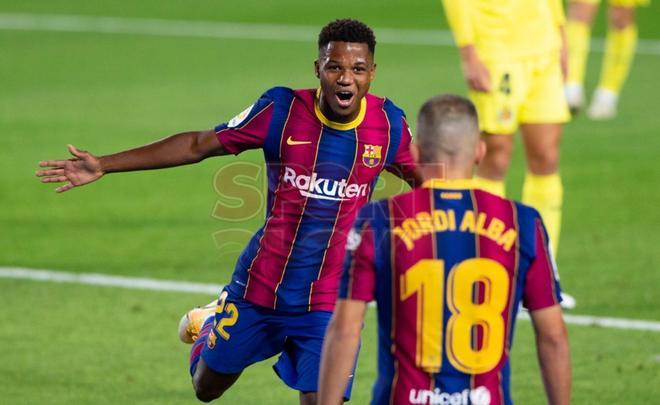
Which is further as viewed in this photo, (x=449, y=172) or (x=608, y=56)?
(x=608, y=56)

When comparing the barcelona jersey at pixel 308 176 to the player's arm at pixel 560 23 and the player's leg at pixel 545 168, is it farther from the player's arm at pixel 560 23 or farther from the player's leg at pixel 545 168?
the player's arm at pixel 560 23

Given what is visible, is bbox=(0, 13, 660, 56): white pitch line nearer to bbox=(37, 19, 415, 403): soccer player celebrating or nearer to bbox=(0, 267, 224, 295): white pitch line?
bbox=(0, 267, 224, 295): white pitch line

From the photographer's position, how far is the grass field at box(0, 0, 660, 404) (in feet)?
26.3

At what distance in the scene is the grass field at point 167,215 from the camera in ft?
26.3

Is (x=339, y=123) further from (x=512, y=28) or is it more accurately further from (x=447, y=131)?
(x=512, y=28)

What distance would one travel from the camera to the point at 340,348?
463 cm

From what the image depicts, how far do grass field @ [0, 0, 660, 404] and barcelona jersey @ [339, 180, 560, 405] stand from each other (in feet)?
9.68

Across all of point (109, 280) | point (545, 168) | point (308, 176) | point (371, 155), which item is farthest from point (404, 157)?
point (109, 280)

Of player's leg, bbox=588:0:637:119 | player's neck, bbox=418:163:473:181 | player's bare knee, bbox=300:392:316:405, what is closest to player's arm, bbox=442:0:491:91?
player's bare knee, bbox=300:392:316:405

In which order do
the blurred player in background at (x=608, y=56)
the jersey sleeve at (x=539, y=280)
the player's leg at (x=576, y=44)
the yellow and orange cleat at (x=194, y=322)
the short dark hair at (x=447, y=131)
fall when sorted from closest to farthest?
the short dark hair at (x=447, y=131)
the jersey sleeve at (x=539, y=280)
the yellow and orange cleat at (x=194, y=322)
the player's leg at (x=576, y=44)
the blurred player in background at (x=608, y=56)

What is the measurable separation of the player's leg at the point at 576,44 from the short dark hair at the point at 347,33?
9.88 metres

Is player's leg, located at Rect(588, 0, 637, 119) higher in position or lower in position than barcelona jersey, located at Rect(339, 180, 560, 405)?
higher

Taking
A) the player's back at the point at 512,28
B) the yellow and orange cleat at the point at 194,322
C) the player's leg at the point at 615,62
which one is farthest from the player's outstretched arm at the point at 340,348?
the player's leg at the point at 615,62

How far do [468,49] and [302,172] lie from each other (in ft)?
12.4
